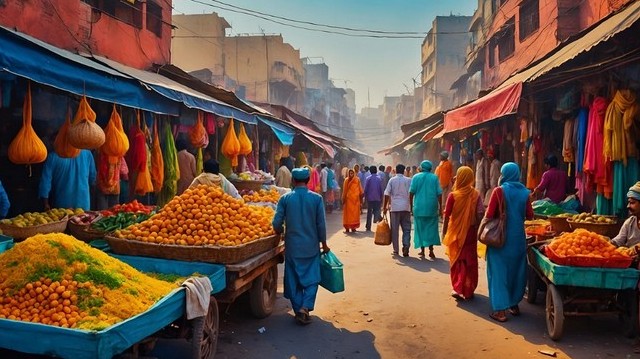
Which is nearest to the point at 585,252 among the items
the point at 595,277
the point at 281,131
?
the point at 595,277

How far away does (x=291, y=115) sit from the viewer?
20812 millimetres

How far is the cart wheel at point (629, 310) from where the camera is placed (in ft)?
14.6

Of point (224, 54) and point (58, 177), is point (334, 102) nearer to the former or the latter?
point (224, 54)

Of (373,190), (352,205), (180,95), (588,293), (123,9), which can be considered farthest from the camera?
(373,190)

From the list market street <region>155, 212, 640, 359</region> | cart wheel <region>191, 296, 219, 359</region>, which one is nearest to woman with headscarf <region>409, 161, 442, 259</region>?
market street <region>155, 212, 640, 359</region>

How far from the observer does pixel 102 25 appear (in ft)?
34.6

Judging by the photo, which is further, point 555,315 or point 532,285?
point 532,285

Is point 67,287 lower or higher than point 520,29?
lower

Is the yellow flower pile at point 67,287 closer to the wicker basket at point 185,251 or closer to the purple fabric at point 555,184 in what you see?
the wicker basket at point 185,251

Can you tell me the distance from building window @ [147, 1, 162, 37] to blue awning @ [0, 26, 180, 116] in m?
7.59

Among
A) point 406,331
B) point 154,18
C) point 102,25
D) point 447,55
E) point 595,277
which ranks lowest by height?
point 406,331

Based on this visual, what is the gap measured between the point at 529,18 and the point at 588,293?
53.9ft

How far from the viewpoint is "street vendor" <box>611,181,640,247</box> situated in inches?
186

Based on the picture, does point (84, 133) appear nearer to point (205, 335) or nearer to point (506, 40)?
point (205, 335)
